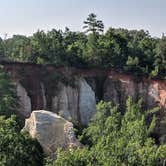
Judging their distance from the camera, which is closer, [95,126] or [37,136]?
[37,136]

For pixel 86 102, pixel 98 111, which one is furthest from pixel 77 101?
pixel 98 111

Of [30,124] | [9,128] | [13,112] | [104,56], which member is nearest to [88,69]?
[104,56]

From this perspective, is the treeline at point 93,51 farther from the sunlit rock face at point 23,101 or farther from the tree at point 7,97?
the tree at point 7,97

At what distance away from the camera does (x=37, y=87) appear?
51625mm

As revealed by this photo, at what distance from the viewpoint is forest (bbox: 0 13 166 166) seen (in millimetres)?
28766

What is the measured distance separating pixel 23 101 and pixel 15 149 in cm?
2142

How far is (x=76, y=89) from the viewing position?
5347 centimetres

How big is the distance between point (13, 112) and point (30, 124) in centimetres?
764

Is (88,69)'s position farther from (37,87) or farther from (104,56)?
(37,87)

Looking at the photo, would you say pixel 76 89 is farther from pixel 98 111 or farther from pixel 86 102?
pixel 98 111

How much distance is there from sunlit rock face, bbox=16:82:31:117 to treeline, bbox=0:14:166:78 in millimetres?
3451

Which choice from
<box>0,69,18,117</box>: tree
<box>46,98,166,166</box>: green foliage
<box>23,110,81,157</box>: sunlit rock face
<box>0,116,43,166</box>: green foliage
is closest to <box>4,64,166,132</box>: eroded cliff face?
<box>0,69,18,117</box>: tree

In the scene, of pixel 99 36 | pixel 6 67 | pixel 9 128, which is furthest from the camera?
pixel 99 36

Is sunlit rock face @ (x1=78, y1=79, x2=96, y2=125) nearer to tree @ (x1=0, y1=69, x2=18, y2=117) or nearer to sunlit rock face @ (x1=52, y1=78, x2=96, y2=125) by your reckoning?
sunlit rock face @ (x1=52, y1=78, x2=96, y2=125)
